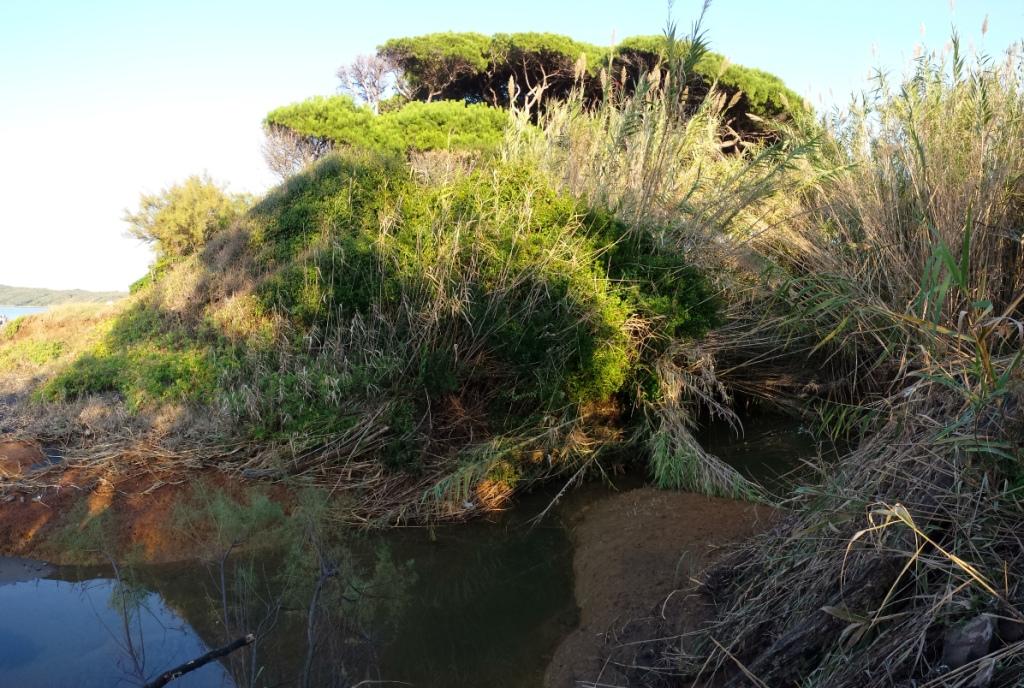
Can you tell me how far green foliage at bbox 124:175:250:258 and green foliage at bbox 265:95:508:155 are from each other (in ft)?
9.39

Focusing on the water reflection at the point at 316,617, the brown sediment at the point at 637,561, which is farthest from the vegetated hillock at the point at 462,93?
the water reflection at the point at 316,617

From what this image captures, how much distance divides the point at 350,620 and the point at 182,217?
1170 cm

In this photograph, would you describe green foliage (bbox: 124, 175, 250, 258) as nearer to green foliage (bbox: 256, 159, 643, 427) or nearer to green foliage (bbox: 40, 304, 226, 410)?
green foliage (bbox: 40, 304, 226, 410)

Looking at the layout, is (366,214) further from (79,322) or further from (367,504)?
(79,322)

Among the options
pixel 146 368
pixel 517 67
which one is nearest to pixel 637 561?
pixel 146 368

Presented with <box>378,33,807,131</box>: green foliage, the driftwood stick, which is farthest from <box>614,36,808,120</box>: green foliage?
the driftwood stick

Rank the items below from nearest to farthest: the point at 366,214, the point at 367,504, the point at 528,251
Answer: the point at 367,504 < the point at 528,251 < the point at 366,214

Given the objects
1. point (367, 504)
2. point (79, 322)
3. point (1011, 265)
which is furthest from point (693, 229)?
point (79, 322)

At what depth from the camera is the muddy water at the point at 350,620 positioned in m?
3.53

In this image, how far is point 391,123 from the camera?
17.0m

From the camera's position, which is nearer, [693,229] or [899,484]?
[899,484]

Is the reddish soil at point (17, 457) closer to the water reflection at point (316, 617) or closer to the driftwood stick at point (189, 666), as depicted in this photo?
the water reflection at point (316, 617)

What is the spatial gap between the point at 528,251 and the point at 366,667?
3.79 meters

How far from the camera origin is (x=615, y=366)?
6086 millimetres
